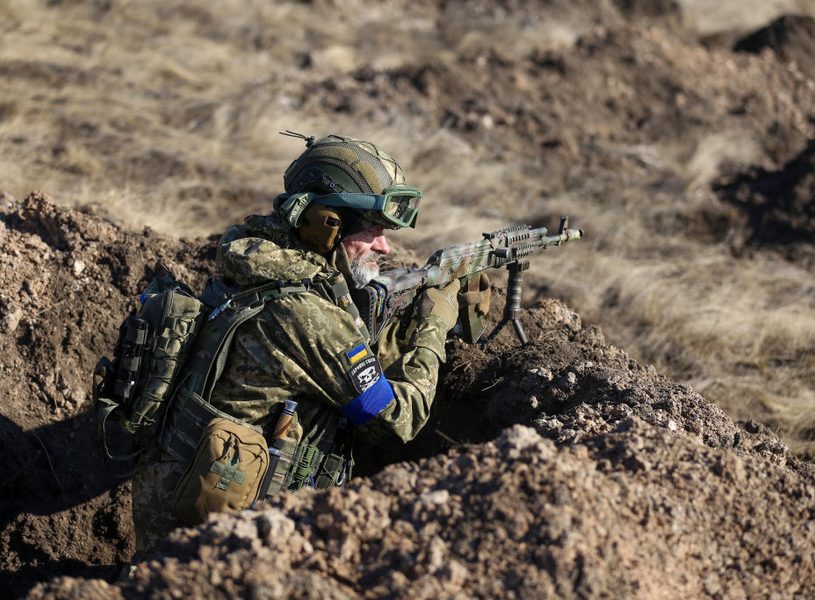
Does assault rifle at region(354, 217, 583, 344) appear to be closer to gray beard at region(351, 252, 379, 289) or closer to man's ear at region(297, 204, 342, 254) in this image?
gray beard at region(351, 252, 379, 289)

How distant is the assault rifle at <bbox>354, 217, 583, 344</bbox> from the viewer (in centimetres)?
401

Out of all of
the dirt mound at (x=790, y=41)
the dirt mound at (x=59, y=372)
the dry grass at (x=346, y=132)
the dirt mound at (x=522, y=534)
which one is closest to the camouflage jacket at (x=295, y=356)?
the dirt mound at (x=522, y=534)

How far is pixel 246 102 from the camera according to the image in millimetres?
11125

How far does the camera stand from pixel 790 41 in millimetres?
15219

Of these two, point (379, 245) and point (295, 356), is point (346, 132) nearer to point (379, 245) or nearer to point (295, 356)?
point (379, 245)

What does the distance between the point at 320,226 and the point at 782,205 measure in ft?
24.1

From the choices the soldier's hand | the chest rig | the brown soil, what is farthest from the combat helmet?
the brown soil

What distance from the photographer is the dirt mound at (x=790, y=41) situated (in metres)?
15.0

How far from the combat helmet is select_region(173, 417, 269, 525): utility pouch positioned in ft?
2.84

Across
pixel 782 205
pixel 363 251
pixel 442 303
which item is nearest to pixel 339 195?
pixel 363 251

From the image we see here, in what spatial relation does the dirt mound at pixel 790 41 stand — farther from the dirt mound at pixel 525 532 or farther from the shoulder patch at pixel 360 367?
the shoulder patch at pixel 360 367

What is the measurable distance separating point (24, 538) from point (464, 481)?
2.76m

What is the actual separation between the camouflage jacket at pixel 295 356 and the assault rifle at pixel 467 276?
0.30 metres

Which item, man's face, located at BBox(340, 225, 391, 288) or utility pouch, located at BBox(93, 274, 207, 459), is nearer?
utility pouch, located at BBox(93, 274, 207, 459)
